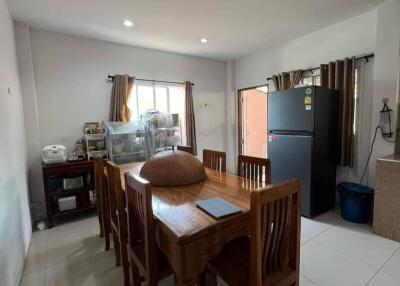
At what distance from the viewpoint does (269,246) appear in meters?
1.16

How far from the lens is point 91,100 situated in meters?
3.47

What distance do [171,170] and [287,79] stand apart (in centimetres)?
289

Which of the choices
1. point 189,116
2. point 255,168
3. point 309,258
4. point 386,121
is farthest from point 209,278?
point 189,116

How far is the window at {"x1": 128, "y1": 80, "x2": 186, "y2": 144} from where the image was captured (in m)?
3.92

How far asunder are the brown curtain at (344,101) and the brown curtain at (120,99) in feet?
10.3

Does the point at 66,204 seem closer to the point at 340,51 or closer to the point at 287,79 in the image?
the point at 287,79

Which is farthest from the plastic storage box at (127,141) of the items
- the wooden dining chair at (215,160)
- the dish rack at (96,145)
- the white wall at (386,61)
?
the white wall at (386,61)

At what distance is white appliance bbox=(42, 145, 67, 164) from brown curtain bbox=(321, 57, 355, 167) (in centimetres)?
384

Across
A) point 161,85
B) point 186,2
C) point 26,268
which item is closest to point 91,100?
point 161,85

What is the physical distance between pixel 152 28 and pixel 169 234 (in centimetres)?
290

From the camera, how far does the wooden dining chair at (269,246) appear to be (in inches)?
41.0

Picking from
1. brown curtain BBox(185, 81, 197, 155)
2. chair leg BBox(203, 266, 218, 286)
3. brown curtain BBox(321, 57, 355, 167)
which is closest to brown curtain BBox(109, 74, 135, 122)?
brown curtain BBox(185, 81, 197, 155)

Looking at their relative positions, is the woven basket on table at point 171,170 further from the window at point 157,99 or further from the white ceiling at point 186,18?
the window at point 157,99

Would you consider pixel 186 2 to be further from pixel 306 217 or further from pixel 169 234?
pixel 306 217
